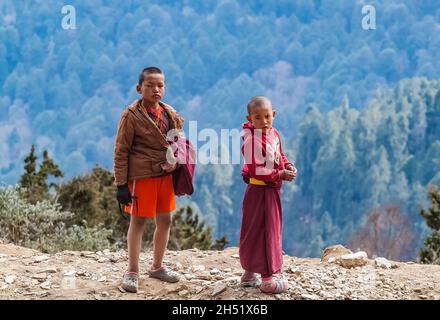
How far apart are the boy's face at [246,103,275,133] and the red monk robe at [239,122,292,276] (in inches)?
2.5

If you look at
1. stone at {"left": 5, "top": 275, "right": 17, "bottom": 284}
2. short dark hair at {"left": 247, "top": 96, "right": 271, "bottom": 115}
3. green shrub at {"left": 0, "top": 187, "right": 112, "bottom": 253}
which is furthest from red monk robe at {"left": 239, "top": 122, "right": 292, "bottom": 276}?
green shrub at {"left": 0, "top": 187, "right": 112, "bottom": 253}

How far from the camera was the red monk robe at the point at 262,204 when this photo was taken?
16.7 ft

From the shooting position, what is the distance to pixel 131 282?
543 cm

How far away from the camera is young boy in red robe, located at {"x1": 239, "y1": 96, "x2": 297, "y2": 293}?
507 centimetres

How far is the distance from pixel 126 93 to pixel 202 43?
470 inches

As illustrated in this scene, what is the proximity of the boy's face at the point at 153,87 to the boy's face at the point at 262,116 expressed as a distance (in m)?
0.71

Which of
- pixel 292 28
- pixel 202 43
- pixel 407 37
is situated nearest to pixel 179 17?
pixel 202 43

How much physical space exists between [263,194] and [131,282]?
3.99 feet

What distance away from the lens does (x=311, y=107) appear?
58.3 m

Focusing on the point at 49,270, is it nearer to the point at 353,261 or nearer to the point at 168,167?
the point at 168,167

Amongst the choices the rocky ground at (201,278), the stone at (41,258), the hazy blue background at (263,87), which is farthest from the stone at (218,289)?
the hazy blue background at (263,87)

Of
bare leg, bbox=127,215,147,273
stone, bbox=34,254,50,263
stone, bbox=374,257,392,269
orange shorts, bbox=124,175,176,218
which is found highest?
orange shorts, bbox=124,175,176,218

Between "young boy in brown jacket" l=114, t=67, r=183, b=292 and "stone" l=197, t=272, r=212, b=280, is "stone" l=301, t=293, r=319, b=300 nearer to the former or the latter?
"stone" l=197, t=272, r=212, b=280
